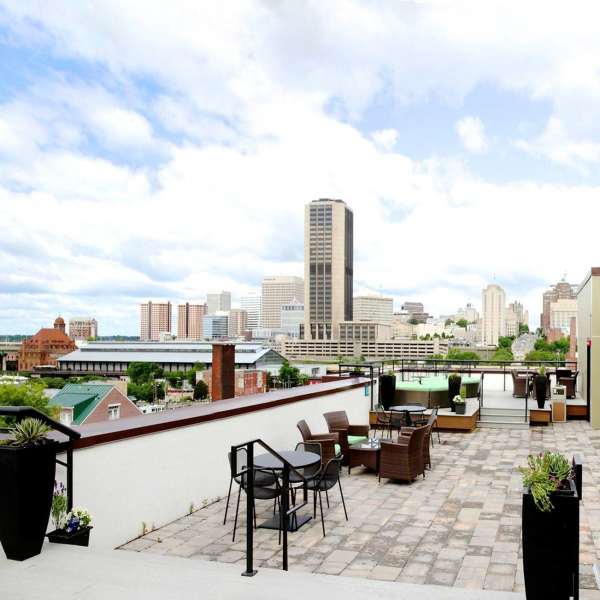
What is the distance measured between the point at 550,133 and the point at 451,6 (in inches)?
652

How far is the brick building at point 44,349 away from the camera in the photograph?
5778 inches

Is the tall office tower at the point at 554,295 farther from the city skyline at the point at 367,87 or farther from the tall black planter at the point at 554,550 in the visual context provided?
the tall black planter at the point at 554,550

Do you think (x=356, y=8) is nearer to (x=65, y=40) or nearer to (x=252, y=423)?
(x=252, y=423)

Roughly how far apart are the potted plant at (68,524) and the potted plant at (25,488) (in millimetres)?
192

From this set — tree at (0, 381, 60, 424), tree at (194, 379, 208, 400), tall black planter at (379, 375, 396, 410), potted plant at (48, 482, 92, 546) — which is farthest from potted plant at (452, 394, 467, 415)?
tree at (194, 379, 208, 400)

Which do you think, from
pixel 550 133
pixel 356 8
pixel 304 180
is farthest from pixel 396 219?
pixel 304 180

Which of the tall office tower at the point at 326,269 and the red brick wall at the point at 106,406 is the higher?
the tall office tower at the point at 326,269

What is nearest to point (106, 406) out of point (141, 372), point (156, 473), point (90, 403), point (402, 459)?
point (90, 403)

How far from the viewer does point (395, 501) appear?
6820 mm

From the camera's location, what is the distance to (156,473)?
18.6 ft

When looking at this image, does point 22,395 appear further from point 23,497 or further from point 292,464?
point 23,497

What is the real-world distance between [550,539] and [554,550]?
0.06m

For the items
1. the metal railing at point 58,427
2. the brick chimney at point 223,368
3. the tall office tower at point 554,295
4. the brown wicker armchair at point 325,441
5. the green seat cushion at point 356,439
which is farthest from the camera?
the tall office tower at point 554,295

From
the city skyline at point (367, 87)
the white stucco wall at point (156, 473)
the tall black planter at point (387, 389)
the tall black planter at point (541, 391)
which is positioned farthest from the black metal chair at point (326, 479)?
the tall black planter at point (541, 391)
